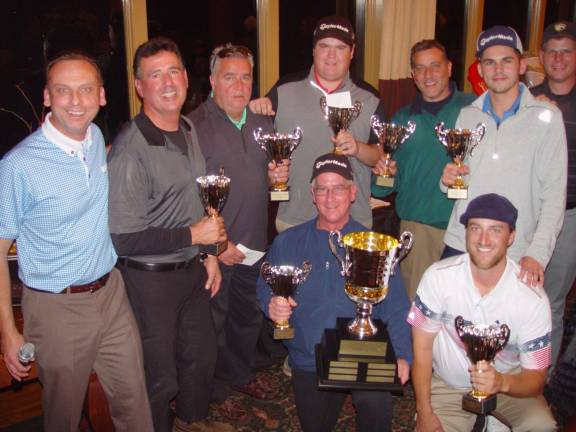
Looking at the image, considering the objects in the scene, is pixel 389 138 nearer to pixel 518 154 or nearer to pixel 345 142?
pixel 345 142

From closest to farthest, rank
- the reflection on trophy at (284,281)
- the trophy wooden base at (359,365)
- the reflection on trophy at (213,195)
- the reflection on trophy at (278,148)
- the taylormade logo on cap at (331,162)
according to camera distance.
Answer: the trophy wooden base at (359,365) → the reflection on trophy at (284,281) → the reflection on trophy at (213,195) → the taylormade logo on cap at (331,162) → the reflection on trophy at (278,148)

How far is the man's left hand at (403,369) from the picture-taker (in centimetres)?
250

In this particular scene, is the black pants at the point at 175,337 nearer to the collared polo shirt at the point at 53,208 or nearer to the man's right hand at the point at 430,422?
the collared polo shirt at the point at 53,208

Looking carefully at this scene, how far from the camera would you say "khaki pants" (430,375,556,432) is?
2.51m

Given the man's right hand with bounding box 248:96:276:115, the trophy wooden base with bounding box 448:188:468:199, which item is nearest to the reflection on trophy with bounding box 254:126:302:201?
the man's right hand with bounding box 248:96:276:115

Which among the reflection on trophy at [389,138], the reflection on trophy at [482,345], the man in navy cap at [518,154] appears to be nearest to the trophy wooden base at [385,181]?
the reflection on trophy at [389,138]

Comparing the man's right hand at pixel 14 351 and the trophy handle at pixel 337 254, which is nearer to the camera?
the man's right hand at pixel 14 351

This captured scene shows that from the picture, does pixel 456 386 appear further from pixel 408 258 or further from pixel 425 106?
pixel 425 106

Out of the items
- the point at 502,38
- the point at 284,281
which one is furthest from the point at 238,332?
the point at 502,38

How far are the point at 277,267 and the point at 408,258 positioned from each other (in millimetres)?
1326

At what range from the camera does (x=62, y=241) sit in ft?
7.28

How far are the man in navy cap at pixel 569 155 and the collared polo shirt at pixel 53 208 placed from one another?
102 inches

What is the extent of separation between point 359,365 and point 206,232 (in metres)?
0.92

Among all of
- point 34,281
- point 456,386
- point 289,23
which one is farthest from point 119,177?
point 289,23
